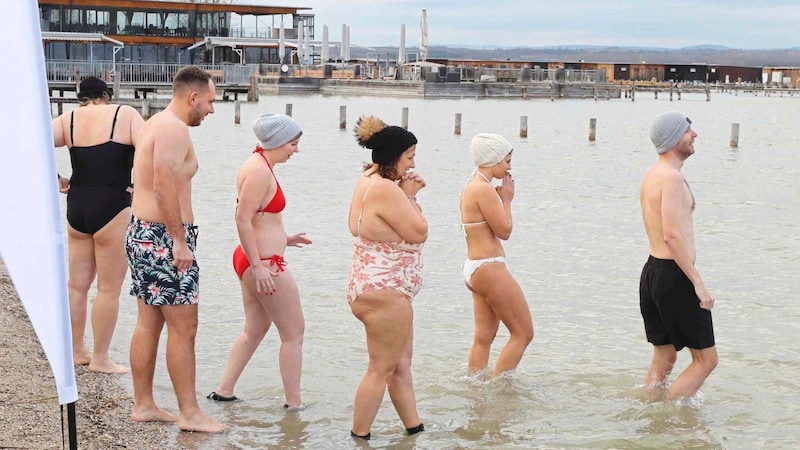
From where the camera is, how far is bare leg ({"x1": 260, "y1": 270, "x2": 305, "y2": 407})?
606cm

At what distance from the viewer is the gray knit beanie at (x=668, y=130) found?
608cm

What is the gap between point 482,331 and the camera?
7.04 meters

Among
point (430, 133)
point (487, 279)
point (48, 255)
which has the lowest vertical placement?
point (430, 133)

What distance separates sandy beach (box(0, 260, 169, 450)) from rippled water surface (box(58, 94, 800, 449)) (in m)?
0.22

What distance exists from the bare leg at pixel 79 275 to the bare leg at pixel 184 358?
1.21m

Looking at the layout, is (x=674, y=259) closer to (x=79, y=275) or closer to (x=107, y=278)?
(x=107, y=278)

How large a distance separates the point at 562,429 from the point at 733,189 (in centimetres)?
2008

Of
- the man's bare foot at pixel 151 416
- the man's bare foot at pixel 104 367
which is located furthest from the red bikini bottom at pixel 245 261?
the man's bare foot at pixel 104 367

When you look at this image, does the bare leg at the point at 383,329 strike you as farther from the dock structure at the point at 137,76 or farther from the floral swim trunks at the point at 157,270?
the dock structure at the point at 137,76

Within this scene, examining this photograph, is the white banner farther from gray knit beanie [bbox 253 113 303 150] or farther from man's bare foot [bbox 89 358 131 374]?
man's bare foot [bbox 89 358 131 374]

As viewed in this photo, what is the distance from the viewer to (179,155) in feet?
18.0

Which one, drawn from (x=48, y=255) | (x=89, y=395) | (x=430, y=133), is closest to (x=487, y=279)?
(x=89, y=395)

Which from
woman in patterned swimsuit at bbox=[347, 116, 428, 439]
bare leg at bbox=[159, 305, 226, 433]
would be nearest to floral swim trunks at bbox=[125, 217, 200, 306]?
bare leg at bbox=[159, 305, 226, 433]

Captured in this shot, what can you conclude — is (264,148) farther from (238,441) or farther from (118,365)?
(118,365)
